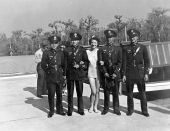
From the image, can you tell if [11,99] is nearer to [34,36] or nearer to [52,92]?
[52,92]

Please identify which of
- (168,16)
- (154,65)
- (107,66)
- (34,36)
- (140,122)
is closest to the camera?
(140,122)

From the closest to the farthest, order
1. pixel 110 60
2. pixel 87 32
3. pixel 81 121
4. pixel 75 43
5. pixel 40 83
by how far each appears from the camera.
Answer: pixel 81 121 < pixel 110 60 < pixel 75 43 < pixel 40 83 < pixel 87 32

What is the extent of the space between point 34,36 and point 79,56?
36526 mm

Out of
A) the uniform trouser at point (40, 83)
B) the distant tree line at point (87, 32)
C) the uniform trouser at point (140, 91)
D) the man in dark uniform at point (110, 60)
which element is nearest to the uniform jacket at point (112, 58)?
the man in dark uniform at point (110, 60)

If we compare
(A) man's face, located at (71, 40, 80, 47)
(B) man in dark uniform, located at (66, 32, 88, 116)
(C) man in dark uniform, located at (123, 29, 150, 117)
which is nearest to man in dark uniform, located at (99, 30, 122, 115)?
(C) man in dark uniform, located at (123, 29, 150, 117)

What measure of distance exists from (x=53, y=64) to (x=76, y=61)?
1.53 ft

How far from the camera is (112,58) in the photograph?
646 cm

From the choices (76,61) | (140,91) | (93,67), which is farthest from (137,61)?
(76,61)

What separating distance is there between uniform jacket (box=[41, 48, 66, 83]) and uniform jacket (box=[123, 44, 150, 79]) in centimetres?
130

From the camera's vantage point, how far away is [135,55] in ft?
20.9

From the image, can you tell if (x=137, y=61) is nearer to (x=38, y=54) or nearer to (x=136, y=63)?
(x=136, y=63)

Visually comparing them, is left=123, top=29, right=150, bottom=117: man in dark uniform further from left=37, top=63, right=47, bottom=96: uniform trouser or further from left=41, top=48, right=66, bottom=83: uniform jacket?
left=37, top=63, right=47, bottom=96: uniform trouser

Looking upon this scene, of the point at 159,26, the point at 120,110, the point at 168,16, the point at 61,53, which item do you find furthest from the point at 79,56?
the point at 168,16

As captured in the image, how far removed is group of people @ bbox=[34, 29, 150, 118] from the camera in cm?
639
